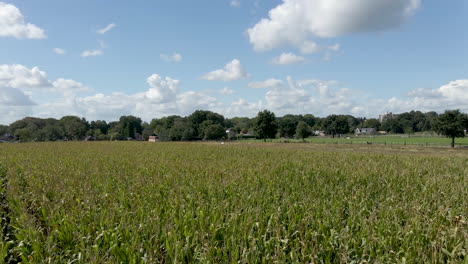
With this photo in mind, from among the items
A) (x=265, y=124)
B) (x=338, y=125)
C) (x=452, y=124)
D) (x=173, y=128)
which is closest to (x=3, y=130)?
(x=173, y=128)

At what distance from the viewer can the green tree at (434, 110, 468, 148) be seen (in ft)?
180

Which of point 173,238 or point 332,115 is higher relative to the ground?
point 332,115

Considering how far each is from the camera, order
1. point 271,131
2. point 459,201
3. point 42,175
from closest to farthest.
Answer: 1. point 459,201
2. point 42,175
3. point 271,131

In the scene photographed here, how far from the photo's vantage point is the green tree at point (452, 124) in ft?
180

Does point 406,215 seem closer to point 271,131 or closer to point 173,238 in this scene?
point 173,238

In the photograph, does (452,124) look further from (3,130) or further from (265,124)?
(3,130)

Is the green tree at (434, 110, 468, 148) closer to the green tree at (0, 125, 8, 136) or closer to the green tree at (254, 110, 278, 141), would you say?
the green tree at (254, 110, 278, 141)

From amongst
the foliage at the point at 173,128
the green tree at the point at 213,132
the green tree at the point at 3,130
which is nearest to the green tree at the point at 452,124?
the foliage at the point at 173,128

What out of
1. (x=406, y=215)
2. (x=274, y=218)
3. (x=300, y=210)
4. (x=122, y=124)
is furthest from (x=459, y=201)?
(x=122, y=124)

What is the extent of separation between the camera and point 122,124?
161625 mm

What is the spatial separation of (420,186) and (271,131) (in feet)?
259

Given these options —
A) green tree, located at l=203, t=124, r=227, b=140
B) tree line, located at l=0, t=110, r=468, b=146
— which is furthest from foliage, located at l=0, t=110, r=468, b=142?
green tree, located at l=203, t=124, r=227, b=140

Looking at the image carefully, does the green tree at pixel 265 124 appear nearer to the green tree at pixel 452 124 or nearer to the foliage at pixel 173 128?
the foliage at pixel 173 128

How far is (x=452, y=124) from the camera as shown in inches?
2163
